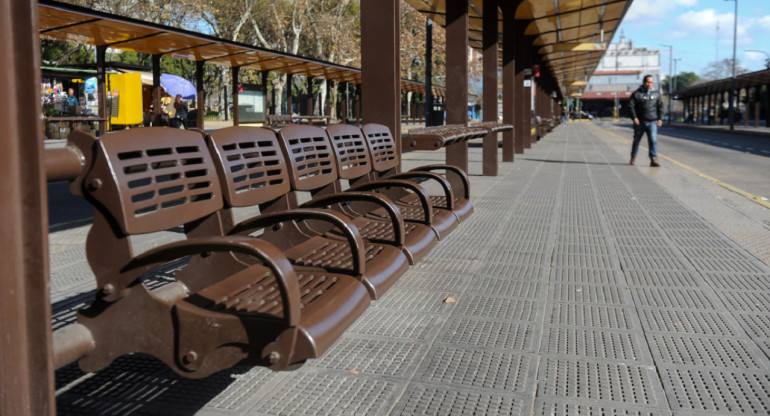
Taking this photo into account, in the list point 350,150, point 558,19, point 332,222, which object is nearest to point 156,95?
point 558,19

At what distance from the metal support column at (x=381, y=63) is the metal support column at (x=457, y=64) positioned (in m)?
4.12

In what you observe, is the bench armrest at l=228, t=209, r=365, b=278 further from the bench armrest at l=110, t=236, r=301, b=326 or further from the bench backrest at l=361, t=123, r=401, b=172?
the bench backrest at l=361, t=123, r=401, b=172

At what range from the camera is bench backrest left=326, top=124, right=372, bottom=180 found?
15.2 ft

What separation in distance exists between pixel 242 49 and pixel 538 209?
13360 mm

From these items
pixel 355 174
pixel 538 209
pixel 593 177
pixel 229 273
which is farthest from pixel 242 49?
pixel 229 273

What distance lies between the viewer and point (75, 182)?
2.40m

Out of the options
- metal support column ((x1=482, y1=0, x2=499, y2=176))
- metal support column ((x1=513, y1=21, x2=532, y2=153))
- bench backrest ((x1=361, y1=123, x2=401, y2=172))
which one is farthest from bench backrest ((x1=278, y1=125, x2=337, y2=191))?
metal support column ((x1=513, y1=21, x2=532, y2=153))

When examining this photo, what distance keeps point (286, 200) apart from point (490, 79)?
37.6 feet

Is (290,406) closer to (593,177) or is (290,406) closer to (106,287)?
(106,287)

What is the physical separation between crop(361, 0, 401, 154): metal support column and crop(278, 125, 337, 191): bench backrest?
2369mm

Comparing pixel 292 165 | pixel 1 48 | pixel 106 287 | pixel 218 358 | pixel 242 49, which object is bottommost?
pixel 218 358

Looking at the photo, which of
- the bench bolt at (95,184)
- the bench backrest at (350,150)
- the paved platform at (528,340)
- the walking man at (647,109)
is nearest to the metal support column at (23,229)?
the bench bolt at (95,184)

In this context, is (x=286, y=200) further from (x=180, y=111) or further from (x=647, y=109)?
(x=180, y=111)

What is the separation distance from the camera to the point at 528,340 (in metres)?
3.82
